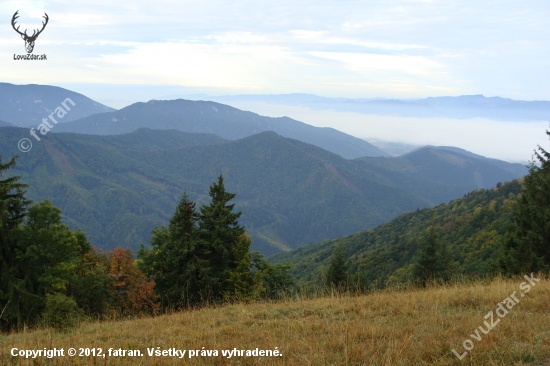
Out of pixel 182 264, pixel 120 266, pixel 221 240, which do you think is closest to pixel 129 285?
pixel 120 266

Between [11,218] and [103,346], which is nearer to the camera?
[103,346]

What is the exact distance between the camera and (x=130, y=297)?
22.1 metres

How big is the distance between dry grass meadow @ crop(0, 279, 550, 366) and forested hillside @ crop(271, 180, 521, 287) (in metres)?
30.2

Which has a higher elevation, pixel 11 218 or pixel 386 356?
pixel 11 218

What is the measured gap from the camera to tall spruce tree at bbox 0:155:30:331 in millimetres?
16431

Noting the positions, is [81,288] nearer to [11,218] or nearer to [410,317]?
[11,218]

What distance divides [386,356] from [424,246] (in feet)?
86.3

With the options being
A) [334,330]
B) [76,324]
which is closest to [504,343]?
[334,330]

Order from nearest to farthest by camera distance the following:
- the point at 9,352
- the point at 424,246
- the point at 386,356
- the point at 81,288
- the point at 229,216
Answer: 1. the point at 386,356
2. the point at 9,352
3. the point at 81,288
4. the point at 229,216
5. the point at 424,246

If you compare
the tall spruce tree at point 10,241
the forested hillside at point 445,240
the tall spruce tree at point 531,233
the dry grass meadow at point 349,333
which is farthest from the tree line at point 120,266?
the forested hillside at point 445,240

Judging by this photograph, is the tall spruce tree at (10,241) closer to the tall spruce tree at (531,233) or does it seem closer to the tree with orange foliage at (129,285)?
the tree with orange foliage at (129,285)

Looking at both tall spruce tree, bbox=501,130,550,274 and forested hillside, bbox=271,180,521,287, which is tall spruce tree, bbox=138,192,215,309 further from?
forested hillside, bbox=271,180,521,287

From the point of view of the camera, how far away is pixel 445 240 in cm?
5472

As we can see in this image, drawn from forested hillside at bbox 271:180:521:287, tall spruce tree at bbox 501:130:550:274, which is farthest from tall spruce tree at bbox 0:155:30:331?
forested hillside at bbox 271:180:521:287
